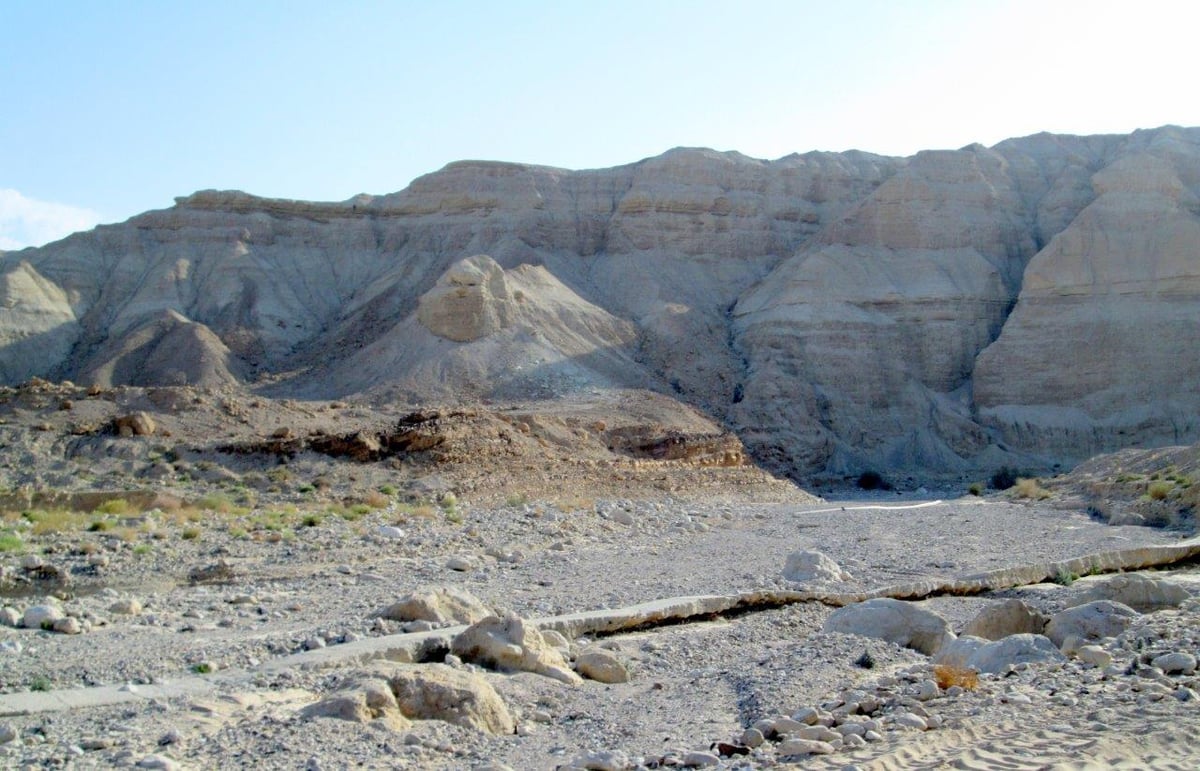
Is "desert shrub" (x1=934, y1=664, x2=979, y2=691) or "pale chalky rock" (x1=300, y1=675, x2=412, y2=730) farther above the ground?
"pale chalky rock" (x1=300, y1=675, x2=412, y2=730)

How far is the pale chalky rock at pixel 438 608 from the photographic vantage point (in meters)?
11.6

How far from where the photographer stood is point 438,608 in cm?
1180

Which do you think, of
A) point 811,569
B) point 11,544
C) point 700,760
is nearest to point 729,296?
point 811,569

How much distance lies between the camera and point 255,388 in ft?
149

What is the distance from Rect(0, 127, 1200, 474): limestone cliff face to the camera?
4656 centimetres

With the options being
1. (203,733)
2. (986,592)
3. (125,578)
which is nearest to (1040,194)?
(986,592)

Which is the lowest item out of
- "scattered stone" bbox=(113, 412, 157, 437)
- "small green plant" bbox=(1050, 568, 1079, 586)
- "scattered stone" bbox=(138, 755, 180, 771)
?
"small green plant" bbox=(1050, 568, 1079, 586)

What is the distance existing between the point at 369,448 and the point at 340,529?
864cm

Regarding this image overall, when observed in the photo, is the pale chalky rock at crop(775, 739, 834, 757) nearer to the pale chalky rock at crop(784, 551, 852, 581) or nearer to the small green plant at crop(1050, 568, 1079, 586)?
the pale chalky rock at crop(784, 551, 852, 581)

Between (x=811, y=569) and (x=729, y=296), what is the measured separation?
42.2 metres

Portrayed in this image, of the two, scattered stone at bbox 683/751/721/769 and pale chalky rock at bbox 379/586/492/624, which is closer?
scattered stone at bbox 683/751/721/769

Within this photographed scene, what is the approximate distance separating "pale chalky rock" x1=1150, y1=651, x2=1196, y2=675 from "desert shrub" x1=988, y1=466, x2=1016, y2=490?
3385 centimetres

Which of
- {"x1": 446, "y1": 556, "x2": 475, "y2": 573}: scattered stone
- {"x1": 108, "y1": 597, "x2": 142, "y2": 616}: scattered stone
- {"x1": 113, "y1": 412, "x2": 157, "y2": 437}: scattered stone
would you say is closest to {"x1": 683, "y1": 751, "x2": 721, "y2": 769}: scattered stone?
{"x1": 108, "y1": 597, "x2": 142, "y2": 616}: scattered stone

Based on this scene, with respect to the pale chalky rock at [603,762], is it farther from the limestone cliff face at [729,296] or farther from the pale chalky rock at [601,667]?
the limestone cliff face at [729,296]
